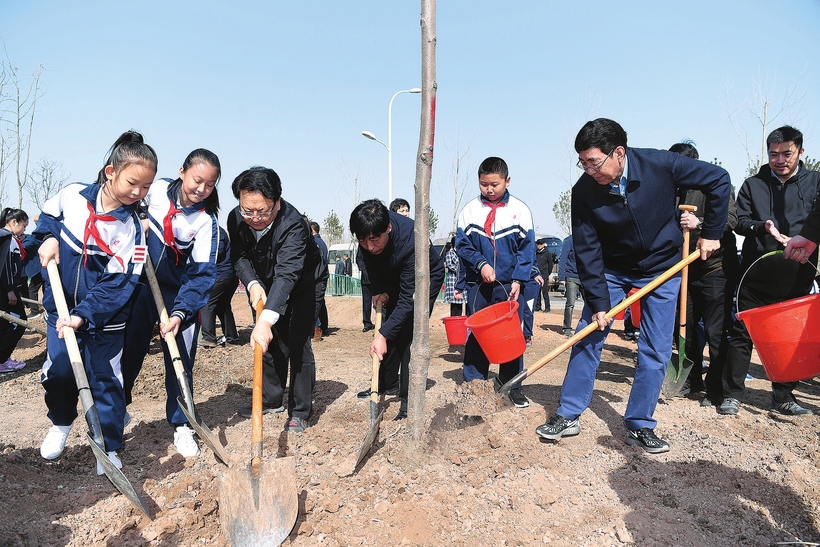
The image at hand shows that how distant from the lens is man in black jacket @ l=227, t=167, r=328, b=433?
312cm

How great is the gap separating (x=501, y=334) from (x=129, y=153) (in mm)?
2485

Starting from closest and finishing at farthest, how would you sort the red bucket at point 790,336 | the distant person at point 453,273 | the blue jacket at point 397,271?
the red bucket at point 790,336
the blue jacket at point 397,271
the distant person at point 453,273

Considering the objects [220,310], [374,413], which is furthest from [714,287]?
[220,310]

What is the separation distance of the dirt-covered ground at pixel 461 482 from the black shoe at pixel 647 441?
0.20 ft

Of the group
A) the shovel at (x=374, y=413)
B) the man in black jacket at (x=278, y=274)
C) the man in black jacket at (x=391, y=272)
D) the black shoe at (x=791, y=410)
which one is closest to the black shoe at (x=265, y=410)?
the man in black jacket at (x=278, y=274)

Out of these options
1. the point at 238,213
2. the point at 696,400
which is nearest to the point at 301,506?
the point at 238,213

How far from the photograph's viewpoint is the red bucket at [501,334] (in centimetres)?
365

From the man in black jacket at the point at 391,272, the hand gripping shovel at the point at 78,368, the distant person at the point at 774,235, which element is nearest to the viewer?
the hand gripping shovel at the point at 78,368

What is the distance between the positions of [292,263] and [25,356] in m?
5.33

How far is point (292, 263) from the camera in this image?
3.27m

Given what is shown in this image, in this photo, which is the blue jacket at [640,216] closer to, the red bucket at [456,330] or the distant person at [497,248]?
the distant person at [497,248]

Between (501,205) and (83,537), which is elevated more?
(501,205)

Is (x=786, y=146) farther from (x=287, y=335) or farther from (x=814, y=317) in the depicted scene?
(x=287, y=335)

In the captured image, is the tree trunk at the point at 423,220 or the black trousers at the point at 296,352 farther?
the black trousers at the point at 296,352
